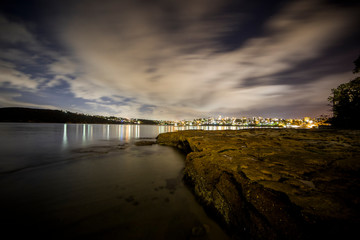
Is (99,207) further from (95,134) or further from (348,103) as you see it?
(95,134)

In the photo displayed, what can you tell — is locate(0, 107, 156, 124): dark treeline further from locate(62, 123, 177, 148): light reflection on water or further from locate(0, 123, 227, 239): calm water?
locate(0, 123, 227, 239): calm water

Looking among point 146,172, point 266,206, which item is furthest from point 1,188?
A: point 266,206

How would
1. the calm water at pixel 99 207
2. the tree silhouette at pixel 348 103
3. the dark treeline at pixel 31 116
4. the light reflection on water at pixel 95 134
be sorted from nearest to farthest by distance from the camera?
the calm water at pixel 99 207, the tree silhouette at pixel 348 103, the light reflection on water at pixel 95 134, the dark treeline at pixel 31 116

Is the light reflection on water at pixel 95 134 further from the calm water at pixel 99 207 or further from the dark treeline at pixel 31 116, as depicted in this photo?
the dark treeline at pixel 31 116

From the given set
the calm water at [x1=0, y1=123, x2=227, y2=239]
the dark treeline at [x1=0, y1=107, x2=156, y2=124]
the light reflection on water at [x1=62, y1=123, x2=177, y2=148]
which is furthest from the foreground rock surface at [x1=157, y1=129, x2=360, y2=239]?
the dark treeline at [x1=0, y1=107, x2=156, y2=124]

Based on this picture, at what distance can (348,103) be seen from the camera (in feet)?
38.1

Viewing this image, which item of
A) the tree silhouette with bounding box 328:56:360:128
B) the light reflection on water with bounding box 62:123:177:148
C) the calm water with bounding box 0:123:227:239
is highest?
the tree silhouette with bounding box 328:56:360:128

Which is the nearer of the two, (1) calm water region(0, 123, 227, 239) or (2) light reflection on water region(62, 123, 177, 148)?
(1) calm water region(0, 123, 227, 239)

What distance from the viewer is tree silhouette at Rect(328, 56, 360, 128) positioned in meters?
11.2

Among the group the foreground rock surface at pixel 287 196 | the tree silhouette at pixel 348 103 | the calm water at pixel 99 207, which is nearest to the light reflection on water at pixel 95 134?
the calm water at pixel 99 207

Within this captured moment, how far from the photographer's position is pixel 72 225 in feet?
11.4

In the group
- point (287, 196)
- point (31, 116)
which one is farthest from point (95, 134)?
point (31, 116)

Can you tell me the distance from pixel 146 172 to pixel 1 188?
5.73 meters

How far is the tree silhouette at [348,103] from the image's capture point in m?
11.2
